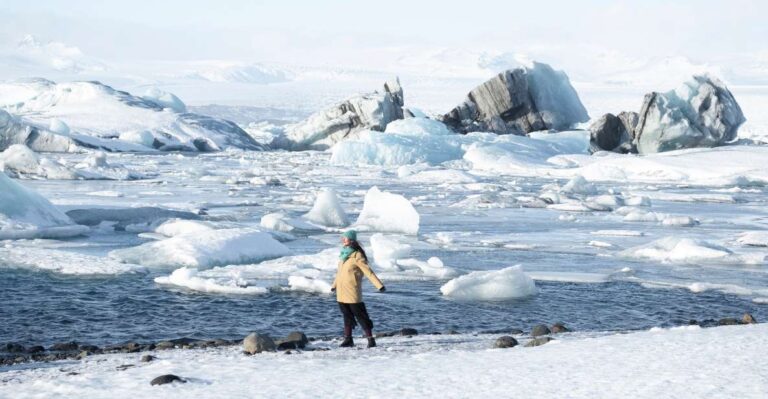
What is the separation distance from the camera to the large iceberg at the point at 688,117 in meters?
37.8

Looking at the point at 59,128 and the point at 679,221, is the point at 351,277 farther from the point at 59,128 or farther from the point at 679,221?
the point at 59,128

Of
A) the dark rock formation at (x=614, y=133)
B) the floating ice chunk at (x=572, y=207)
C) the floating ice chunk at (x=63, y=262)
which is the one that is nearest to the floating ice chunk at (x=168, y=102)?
the dark rock formation at (x=614, y=133)

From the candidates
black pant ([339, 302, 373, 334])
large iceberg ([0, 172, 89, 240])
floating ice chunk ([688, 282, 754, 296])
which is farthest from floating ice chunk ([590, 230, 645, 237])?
black pant ([339, 302, 373, 334])

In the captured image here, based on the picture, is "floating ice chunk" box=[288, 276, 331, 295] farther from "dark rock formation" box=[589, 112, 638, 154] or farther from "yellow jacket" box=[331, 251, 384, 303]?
"dark rock formation" box=[589, 112, 638, 154]

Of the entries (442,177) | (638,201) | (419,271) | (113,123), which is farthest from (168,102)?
(419,271)

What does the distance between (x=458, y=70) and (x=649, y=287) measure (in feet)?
519

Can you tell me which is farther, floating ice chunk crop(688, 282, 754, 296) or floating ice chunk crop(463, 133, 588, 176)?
floating ice chunk crop(463, 133, 588, 176)

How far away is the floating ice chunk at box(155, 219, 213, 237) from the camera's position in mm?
Result: 14859

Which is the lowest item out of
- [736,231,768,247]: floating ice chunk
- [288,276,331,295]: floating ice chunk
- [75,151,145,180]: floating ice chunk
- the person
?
[75,151,145,180]: floating ice chunk

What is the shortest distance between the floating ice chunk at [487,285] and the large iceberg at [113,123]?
34.8 meters

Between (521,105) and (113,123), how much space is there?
66.2ft

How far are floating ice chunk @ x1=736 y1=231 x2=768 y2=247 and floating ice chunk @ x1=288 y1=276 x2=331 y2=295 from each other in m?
7.99

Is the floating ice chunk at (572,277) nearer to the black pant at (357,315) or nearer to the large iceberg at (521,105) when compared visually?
the black pant at (357,315)

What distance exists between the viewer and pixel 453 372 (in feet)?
21.0
